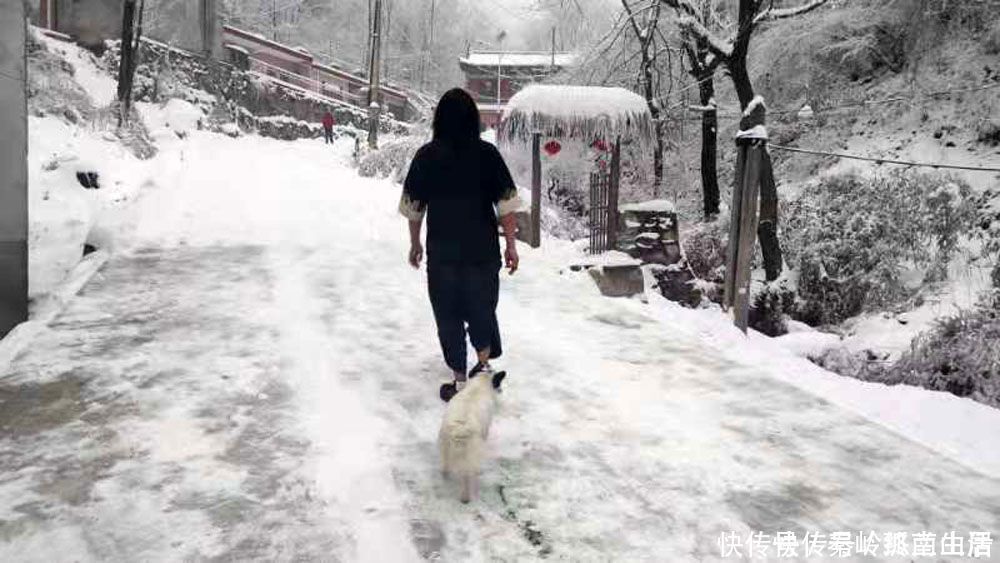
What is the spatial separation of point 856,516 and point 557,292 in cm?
465

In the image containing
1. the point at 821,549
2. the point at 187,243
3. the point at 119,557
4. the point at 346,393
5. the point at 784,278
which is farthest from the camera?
the point at 784,278

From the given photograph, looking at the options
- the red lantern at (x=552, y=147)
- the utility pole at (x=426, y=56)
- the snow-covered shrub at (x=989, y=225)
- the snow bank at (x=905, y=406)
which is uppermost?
the utility pole at (x=426, y=56)

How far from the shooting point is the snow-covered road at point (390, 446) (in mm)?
2637

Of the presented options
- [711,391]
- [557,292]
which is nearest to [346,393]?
[711,391]

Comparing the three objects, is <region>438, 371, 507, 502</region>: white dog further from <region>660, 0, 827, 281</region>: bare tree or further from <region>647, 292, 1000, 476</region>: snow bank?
<region>660, 0, 827, 281</region>: bare tree

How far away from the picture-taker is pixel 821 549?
8.71 ft

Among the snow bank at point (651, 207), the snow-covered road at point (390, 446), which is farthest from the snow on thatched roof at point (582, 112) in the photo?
the snow-covered road at point (390, 446)

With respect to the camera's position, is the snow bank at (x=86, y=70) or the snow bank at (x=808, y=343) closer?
the snow bank at (x=808, y=343)

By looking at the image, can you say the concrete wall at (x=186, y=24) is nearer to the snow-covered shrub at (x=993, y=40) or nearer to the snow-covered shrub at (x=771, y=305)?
the snow-covered shrub at (x=771, y=305)

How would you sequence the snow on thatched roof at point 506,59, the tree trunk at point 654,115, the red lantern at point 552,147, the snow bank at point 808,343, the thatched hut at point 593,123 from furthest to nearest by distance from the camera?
the snow on thatched roof at point 506,59, the tree trunk at point 654,115, the red lantern at point 552,147, the thatched hut at point 593,123, the snow bank at point 808,343

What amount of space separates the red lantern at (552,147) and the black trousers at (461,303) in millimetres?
6775

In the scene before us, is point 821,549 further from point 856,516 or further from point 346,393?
point 346,393

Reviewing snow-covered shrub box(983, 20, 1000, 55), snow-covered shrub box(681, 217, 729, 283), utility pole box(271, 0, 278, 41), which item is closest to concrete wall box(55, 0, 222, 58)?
utility pole box(271, 0, 278, 41)

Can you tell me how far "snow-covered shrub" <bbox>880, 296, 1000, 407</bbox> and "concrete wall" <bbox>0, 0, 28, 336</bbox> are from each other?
24.9ft
